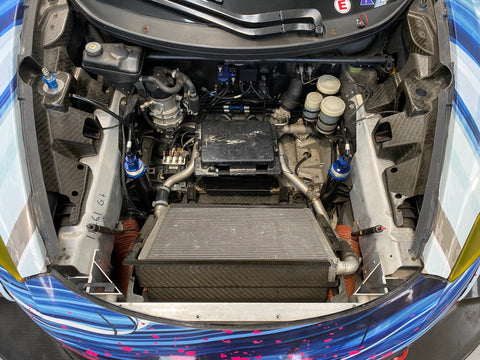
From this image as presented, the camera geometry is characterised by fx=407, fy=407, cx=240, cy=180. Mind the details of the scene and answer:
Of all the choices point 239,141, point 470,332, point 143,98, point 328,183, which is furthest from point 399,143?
point 143,98

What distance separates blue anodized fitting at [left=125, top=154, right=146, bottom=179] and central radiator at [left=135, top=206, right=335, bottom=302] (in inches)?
14.2

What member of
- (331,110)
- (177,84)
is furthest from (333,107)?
(177,84)

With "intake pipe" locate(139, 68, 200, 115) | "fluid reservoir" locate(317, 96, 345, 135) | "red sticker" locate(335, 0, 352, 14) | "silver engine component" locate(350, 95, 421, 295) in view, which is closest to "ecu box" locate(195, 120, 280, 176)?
"intake pipe" locate(139, 68, 200, 115)

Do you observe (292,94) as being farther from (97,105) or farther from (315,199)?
(97,105)

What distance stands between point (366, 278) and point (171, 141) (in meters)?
1.33

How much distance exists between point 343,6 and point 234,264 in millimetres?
1395

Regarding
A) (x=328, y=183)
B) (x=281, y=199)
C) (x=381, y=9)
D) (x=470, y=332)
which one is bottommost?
(x=470, y=332)

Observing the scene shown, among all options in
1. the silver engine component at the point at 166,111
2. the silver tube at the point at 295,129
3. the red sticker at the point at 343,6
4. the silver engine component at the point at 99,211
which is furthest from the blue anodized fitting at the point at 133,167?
the red sticker at the point at 343,6

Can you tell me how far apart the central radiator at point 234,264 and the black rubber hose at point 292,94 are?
94 cm

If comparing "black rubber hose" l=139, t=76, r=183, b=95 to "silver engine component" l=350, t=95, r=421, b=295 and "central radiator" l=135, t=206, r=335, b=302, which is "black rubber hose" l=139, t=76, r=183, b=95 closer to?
"central radiator" l=135, t=206, r=335, b=302

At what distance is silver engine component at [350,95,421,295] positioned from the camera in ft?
5.19

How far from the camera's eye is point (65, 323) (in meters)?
1.51

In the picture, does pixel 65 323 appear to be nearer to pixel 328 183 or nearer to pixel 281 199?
pixel 281 199

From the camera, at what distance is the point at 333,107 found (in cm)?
213
